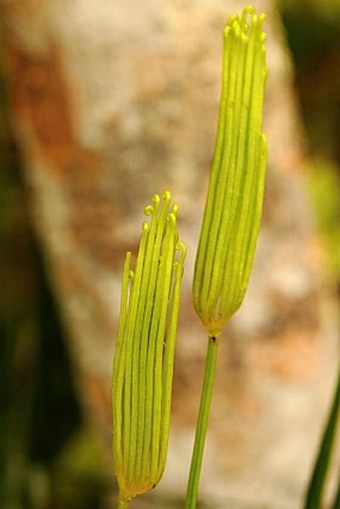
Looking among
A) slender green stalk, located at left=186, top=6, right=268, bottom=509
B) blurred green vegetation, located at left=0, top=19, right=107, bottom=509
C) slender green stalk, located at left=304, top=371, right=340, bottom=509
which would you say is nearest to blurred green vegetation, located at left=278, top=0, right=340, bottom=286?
blurred green vegetation, located at left=0, top=19, right=107, bottom=509

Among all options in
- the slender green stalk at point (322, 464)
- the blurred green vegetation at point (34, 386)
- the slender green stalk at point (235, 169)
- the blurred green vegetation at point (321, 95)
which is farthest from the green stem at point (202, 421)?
the blurred green vegetation at point (321, 95)

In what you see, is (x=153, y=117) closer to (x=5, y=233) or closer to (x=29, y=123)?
(x=29, y=123)

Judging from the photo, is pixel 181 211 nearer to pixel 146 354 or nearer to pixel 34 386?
pixel 34 386

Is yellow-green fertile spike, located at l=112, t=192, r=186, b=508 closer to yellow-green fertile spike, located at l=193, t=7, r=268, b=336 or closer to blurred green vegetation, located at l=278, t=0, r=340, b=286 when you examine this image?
yellow-green fertile spike, located at l=193, t=7, r=268, b=336

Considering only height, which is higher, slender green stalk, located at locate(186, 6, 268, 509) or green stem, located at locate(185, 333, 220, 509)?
slender green stalk, located at locate(186, 6, 268, 509)

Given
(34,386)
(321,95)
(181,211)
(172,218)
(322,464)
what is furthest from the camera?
(321,95)

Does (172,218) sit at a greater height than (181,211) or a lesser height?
lesser

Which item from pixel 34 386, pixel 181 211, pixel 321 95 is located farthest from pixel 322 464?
pixel 321 95
